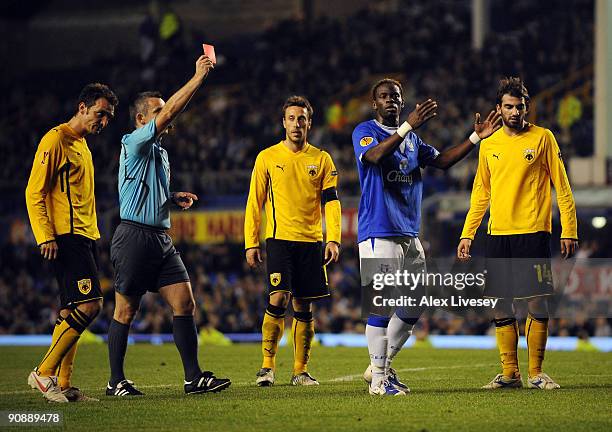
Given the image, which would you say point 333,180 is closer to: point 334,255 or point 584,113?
point 334,255

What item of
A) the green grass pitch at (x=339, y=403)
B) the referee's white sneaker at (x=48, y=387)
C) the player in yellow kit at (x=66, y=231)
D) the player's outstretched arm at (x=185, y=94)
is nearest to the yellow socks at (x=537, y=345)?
the green grass pitch at (x=339, y=403)

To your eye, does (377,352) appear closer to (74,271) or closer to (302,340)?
(302,340)

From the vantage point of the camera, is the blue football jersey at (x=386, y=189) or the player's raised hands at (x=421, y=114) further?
the blue football jersey at (x=386, y=189)

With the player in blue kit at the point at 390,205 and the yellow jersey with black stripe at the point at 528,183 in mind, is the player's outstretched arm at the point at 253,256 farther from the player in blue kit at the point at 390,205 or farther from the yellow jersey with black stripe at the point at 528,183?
the yellow jersey with black stripe at the point at 528,183

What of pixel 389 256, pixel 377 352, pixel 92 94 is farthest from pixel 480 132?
pixel 92 94

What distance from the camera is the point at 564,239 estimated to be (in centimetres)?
962

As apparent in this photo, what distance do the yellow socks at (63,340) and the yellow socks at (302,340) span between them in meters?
2.05

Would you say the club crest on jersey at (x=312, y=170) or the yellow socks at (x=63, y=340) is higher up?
the club crest on jersey at (x=312, y=170)

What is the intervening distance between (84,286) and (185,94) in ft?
5.35

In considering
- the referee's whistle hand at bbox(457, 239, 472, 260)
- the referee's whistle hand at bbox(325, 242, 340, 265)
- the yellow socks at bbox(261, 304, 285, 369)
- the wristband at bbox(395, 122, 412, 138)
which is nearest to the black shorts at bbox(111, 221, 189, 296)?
the yellow socks at bbox(261, 304, 285, 369)

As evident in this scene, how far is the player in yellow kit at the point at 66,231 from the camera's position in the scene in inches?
358

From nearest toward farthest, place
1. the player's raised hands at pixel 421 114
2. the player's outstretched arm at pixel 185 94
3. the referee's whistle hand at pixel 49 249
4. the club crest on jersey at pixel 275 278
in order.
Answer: the player's outstretched arm at pixel 185 94 < the player's raised hands at pixel 421 114 < the referee's whistle hand at pixel 49 249 < the club crest on jersey at pixel 275 278

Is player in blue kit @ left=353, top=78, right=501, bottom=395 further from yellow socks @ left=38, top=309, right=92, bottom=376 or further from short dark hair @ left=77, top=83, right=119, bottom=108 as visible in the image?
yellow socks @ left=38, top=309, right=92, bottom=376

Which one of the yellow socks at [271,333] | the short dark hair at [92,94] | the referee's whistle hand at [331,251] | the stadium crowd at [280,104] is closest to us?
the short dark hair at [92,94]
